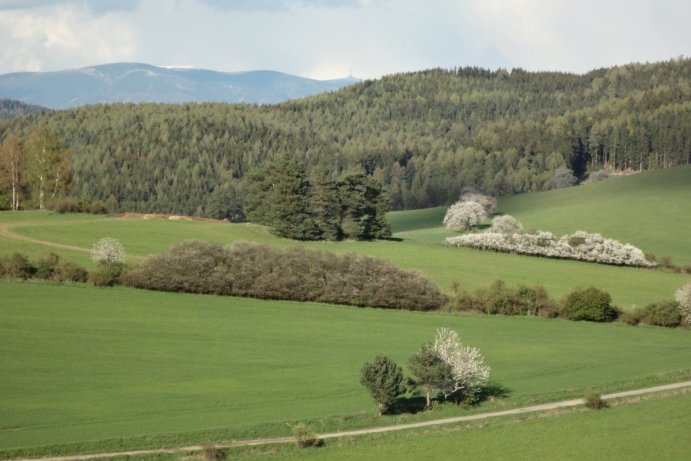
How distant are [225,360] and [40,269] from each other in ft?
74.7

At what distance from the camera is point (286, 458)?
3444 cm

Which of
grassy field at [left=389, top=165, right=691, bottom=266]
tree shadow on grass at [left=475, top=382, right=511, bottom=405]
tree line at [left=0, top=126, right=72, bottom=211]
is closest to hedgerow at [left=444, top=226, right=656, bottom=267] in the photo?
grassy field at [left=389, top=165, right=691, bottom=266]

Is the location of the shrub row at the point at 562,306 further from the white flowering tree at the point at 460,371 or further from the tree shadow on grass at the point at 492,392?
the white flowering tree at the point at 460,371

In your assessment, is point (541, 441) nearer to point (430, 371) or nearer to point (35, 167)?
point (430, 371)

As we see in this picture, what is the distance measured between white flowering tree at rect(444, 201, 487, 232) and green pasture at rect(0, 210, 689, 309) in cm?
2055

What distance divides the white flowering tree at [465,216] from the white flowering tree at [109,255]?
57.3m

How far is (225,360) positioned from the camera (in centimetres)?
4828

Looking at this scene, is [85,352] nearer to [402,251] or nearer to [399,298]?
[399,298]

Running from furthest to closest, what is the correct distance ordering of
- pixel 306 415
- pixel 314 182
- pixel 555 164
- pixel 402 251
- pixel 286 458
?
pixel 555 164 < pixel 314 182 < pixel 402 251 < pixel 306 415 < pixel 286 458

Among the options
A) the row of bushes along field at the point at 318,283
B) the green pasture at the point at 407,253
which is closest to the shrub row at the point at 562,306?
the row of bushes along field at the point at 318,283

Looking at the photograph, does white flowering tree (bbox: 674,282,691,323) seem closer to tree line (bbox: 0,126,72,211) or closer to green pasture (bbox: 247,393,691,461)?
green pasture (bbox: 247,393,691,461)

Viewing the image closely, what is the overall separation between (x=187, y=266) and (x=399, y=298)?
52.0 feet

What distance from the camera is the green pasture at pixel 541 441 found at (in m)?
34.8

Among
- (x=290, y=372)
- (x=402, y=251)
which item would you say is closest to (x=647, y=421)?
(x=290, y=372)
